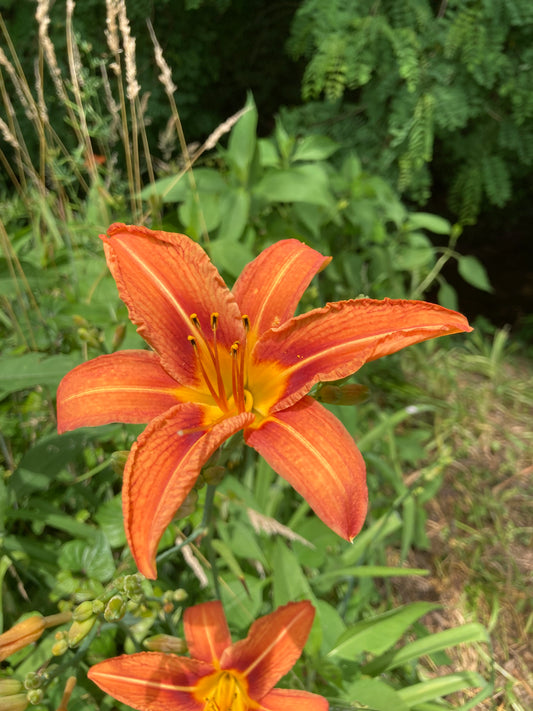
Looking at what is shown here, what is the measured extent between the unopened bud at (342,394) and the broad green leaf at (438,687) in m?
0.79

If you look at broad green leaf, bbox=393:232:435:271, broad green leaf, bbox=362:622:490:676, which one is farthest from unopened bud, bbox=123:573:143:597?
broad green leaf, bbox=393:232:435:271

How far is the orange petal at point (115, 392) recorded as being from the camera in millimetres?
774

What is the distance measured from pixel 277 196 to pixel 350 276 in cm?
56

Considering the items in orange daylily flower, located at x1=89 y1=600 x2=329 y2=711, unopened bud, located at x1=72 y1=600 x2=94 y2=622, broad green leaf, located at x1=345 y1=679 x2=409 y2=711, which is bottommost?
broad green leaf, located at x1=345 y1=679 x2=409 y2=711

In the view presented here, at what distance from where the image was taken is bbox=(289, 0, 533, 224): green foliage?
2225mm

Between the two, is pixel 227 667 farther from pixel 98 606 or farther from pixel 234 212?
pixel 234 212

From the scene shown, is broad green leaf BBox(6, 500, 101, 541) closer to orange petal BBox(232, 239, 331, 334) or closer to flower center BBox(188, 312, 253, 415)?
flower center BBox(188, 312, 253, 415)

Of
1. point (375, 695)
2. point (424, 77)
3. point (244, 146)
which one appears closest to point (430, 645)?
point (375, 695)

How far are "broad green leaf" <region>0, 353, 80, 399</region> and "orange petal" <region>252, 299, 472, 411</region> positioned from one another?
51 centimetres

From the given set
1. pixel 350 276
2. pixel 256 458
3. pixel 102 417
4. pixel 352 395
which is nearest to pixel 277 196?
pixel 350 276

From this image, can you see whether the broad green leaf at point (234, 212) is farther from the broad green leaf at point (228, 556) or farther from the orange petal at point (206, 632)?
the orange petal at point (206, 632)

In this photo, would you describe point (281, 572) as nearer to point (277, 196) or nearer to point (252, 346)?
point (252, 346)

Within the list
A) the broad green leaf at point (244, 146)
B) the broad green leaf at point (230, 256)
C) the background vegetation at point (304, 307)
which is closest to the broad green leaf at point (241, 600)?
the background vegetation at point (304, 307)

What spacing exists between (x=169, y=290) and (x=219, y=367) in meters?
0.15
